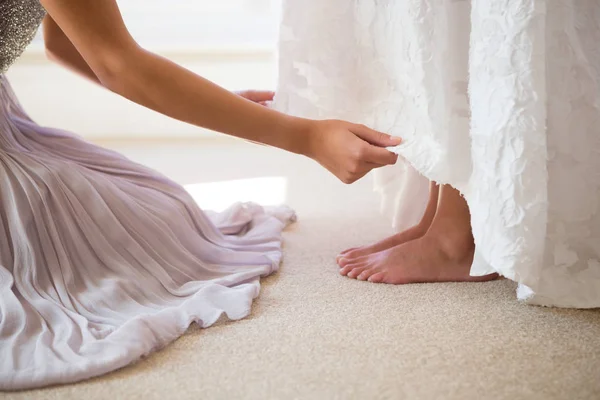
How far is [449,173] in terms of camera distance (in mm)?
857

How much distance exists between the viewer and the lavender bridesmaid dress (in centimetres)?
73

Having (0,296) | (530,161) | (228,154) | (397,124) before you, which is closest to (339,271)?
(397,124)

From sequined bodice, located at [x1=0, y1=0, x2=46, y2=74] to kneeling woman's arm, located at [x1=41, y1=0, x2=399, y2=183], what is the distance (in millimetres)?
158

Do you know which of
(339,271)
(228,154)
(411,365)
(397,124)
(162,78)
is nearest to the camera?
(411,365)

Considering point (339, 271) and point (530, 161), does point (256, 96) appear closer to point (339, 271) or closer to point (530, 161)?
point (339, 271)

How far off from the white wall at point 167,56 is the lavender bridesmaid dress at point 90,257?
1335mm

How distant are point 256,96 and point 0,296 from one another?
0.49 metres

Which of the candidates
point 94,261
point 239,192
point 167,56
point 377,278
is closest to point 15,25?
point 94,261

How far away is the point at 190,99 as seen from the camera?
0.83 metres

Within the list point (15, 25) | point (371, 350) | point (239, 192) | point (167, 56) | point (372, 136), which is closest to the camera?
point (371, 350)

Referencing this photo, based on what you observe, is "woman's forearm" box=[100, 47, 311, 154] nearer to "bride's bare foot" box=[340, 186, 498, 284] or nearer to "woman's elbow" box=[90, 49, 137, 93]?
"woman's elbow" box=[90, 49, 137, 93]

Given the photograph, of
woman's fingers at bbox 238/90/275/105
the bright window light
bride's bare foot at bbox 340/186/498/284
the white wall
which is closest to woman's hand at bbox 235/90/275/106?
woman's fingers at bbox 238/90/275/105

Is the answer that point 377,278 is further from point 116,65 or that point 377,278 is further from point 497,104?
point 116,65

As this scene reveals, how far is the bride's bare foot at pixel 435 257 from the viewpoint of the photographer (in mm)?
981
